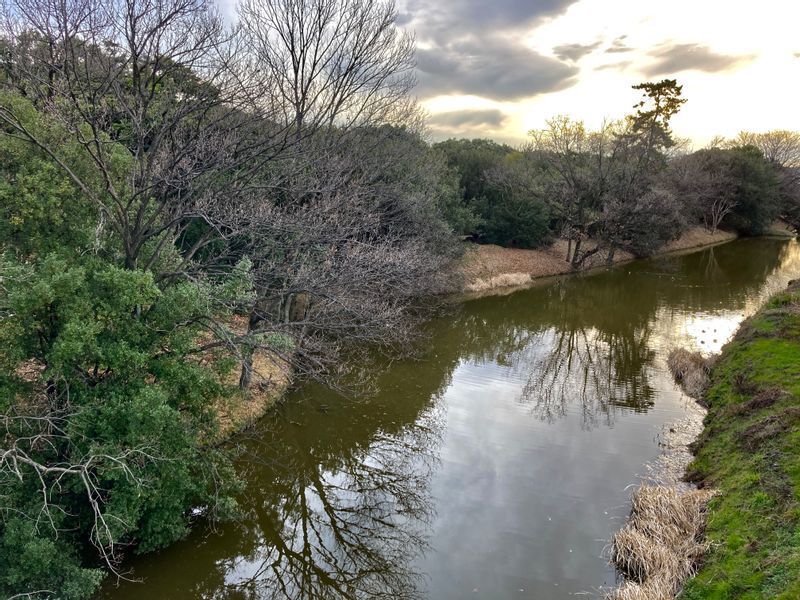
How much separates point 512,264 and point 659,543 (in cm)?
2683

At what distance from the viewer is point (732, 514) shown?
8.66 m

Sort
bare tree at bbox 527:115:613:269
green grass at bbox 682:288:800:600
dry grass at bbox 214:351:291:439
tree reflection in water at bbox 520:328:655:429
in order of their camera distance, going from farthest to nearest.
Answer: bare tree at bbox 527:115:613:269
tree reflection in water at bbox 520:328:655:429
dry grass at bbox 214:351:291:439
green grass at bbox 682:288:800:600

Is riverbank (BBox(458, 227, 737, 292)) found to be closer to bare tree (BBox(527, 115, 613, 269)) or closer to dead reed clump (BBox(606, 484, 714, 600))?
bare tree (BBox(527, 115, 613, 269))

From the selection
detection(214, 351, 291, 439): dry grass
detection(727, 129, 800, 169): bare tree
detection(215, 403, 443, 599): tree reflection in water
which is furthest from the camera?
detection(727, 129, 800, 169): bare tree

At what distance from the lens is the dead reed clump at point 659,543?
25.3 feet

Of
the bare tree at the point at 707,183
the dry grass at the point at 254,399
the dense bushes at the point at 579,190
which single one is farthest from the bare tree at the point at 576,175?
the dry grass at the point at 254,399

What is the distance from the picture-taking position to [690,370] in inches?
693

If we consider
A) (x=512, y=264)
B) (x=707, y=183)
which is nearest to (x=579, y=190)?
(x=512, y=264)

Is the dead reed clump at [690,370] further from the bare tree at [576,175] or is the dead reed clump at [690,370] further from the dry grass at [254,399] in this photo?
the bare tree at [576,175]

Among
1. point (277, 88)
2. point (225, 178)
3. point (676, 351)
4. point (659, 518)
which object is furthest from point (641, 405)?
point (277, 88)

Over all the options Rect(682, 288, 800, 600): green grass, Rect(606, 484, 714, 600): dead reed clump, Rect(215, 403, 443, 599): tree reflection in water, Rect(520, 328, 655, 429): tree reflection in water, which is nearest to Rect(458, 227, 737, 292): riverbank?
Rect(520, 328, 655, 429): tree reflection in water

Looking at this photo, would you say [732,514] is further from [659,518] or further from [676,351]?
[676,351]

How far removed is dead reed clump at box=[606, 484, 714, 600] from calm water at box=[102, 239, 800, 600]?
46 centimetres

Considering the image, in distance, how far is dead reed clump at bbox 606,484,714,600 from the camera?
304 inches
